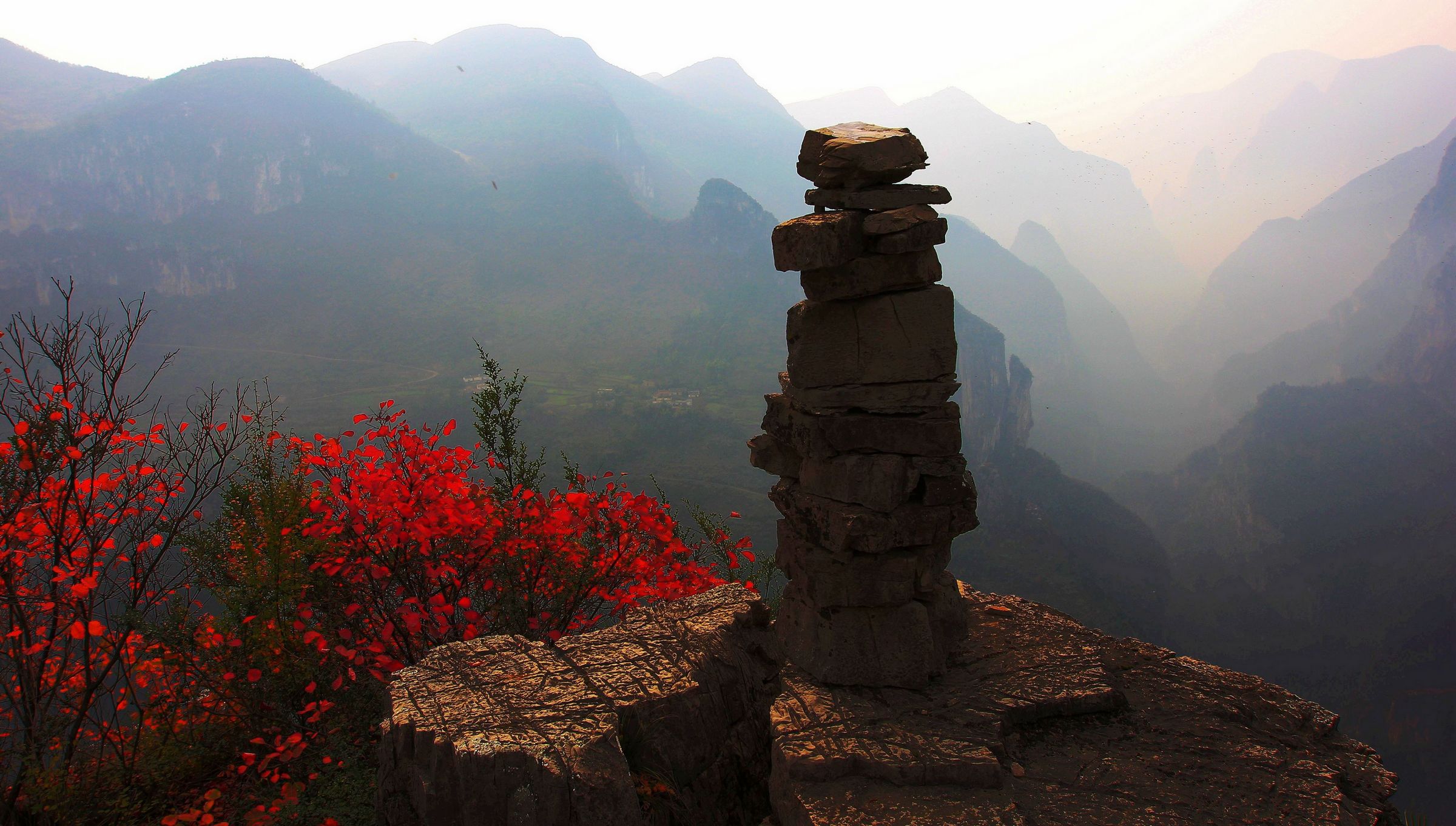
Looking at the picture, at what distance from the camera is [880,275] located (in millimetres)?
6836

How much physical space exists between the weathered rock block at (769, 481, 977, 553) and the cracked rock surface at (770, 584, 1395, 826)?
4.59 ft

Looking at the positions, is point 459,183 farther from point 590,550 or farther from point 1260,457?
point 1260,457

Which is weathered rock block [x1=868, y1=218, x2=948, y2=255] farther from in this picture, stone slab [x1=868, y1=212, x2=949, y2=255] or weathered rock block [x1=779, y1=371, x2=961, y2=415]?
weathered rock block [x1=779, y1=371, x2=961, y2=415]

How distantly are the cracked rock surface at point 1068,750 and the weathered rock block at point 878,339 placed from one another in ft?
10.3

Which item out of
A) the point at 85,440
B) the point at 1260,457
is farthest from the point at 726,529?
the point at 1260,457

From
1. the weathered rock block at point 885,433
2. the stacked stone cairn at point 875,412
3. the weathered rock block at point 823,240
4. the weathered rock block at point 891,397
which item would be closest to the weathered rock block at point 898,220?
the stacked stone cairn at point 875,412

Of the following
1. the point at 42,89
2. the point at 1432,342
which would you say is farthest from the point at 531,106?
the point at 1432,342

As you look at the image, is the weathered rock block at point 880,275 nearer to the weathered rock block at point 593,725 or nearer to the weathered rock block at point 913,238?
the weathered rock block at point 913,238

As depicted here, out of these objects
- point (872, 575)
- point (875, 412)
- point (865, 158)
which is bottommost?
point (872, 575)

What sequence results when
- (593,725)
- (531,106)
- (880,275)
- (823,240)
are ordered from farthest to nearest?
(531,106), (880,275), (823,240), (593,725)

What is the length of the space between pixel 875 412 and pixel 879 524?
116 centimetres

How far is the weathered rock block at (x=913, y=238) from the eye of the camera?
659 cm

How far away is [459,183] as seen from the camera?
11425 cm

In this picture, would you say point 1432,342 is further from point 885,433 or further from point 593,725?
point 593,725
